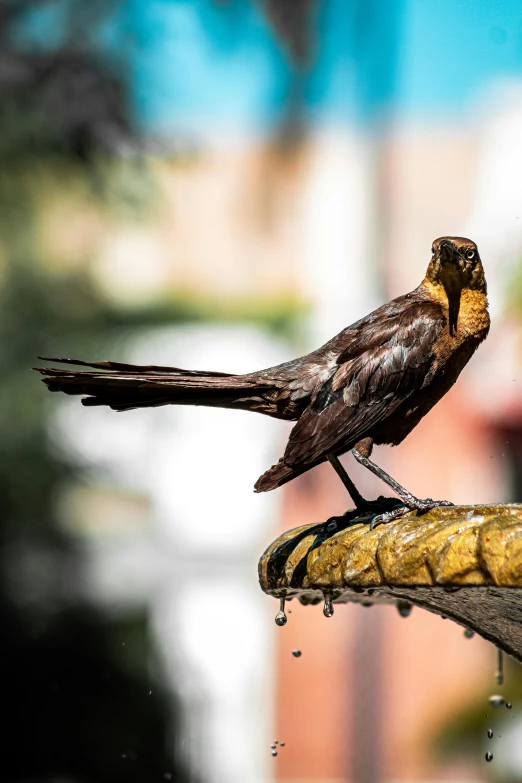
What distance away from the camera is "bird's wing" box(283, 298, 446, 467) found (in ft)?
12.5

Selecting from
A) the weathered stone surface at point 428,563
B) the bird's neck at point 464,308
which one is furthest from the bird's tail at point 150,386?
the bird's neck at point 464,308

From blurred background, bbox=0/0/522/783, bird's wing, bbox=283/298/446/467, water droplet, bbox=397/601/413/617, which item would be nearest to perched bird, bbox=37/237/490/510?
bird's wing, bbox=283/298/446/467

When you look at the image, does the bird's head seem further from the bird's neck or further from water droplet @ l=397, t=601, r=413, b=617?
water droplet @ l=397, t=601, r=413, b=617

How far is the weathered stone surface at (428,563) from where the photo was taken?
8.67 feet

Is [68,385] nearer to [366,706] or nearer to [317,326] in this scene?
[317,326]

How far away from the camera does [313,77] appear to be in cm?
1119

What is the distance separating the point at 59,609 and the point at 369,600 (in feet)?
17.1

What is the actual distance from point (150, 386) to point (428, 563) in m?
1.28

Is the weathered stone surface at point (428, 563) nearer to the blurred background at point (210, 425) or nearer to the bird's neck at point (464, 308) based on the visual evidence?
the bird's neck at point (464, 308)

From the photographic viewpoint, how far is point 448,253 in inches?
163

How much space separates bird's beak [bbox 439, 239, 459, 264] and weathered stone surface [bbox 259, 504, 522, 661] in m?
1.05

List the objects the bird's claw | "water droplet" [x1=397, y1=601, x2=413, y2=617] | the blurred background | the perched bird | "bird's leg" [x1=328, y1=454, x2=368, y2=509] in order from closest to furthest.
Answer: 1. the bird's claw
2. the perched bird
3. "bird's leg" [x1=328, y1=454, x2=368, y2=509]
4. "water droplet" [x1=397, y1=601, x2=413, y2=617]
5. the blurred background

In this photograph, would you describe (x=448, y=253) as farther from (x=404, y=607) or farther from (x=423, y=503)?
(x=404, y=607)

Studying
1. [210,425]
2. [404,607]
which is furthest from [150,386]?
[210,425]
